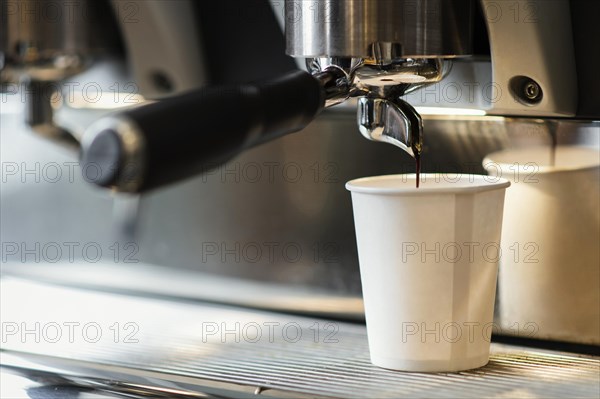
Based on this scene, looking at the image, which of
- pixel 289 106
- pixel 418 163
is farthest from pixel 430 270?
pixel 289 106

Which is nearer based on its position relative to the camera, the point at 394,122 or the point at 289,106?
the point at 289,106

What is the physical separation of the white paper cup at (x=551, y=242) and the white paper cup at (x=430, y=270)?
0.04m

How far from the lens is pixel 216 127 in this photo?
375mm

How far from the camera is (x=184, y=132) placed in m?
0.36

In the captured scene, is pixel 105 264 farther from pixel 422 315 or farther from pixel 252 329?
pixel 422 315

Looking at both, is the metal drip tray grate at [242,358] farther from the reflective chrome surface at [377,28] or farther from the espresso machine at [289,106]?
the reflective chrome surface at [377,28]

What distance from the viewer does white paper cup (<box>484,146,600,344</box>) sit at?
2.07ft

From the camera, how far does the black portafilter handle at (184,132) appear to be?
331mm

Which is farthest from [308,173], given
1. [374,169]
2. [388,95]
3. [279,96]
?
[279,96]

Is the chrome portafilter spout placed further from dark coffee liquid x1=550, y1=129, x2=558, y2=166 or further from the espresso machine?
dark coffee liquid x1=550, y1=129, x2=558, y2=166

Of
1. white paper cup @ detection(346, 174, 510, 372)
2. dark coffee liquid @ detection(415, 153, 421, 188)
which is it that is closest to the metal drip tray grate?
white paper cup @ detection(346, 174, 510, 372)

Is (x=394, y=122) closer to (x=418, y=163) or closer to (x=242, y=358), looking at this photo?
(x=418, y=163)

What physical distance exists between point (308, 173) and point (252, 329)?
0.40 ft

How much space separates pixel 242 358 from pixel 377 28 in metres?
0.24
